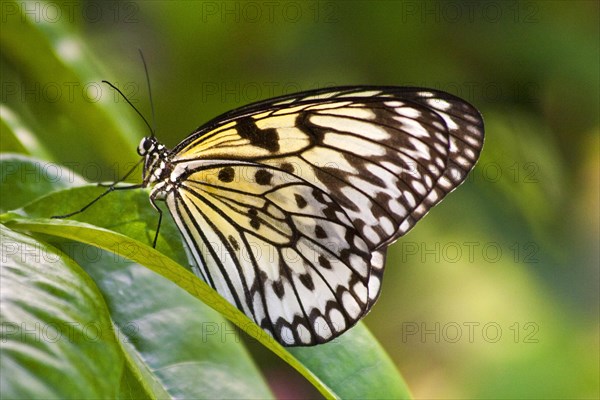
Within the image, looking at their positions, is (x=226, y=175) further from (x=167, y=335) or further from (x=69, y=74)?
(x=167, y=335)

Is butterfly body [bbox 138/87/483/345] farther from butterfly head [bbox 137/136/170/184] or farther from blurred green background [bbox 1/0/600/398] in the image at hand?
blurred green background [bbox 1/0/600/398]

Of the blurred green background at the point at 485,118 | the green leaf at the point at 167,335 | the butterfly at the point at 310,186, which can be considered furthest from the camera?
the blurred green background at the point at 485,118

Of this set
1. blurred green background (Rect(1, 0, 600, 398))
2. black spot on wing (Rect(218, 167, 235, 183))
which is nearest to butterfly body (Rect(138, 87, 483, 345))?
black spot on wing (Rect(218, 167, 235, 183))

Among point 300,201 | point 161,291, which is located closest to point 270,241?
point 300,201

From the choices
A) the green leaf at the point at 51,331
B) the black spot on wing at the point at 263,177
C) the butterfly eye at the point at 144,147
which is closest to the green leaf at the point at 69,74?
the butterfly eye at the point at 144,147

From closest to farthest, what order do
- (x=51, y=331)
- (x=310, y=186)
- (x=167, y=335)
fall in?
1. (x=51, y=331)
2. (x=167, y=335)
3. (x=310, y=186)

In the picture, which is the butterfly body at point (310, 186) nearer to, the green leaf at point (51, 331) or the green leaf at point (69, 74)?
the green leaf at point (69, 74)

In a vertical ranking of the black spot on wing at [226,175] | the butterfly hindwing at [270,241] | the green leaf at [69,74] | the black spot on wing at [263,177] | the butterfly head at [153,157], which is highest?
the green leaf at [69,74]
